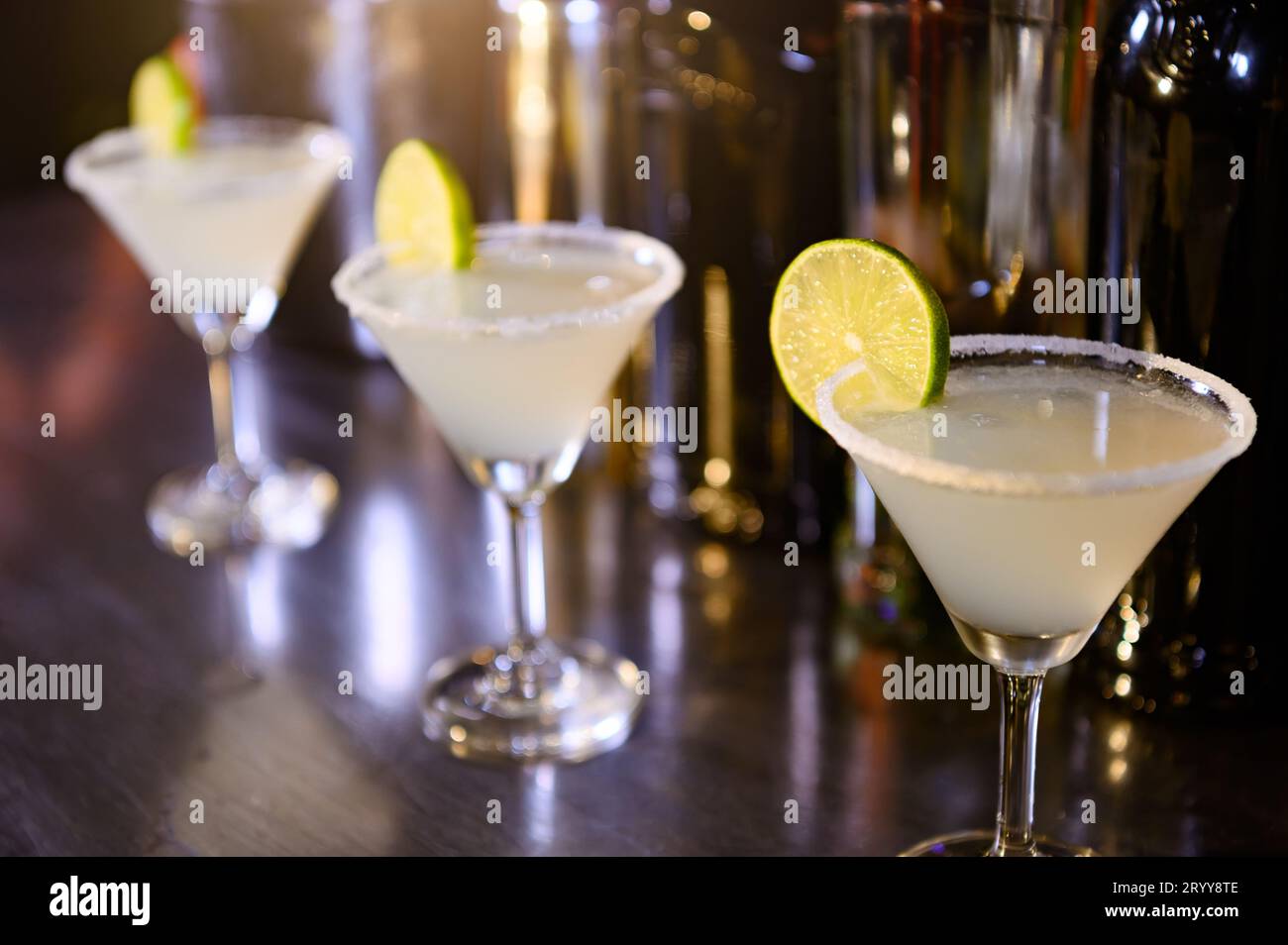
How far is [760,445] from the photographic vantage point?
137 centimetres

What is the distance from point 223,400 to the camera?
64.4 inches

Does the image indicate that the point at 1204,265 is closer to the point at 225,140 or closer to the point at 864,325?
the point at 864,325

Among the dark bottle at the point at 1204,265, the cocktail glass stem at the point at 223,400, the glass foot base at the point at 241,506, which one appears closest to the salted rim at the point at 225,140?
the cocktail glass stem at the point at 223,400

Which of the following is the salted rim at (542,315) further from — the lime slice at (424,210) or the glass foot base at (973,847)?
the glass foot base at (973,847)

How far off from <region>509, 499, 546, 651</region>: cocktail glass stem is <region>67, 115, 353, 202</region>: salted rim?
18.7 inches

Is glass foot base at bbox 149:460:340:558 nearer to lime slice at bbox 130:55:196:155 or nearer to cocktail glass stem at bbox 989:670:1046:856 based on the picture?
lime slice at bbox 130:55:196:155

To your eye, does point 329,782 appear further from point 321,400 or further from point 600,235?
point 321,400

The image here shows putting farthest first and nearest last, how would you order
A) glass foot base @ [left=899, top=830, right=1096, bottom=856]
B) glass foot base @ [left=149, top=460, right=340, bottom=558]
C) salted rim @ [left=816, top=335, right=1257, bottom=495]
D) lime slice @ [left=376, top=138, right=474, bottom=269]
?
glass foot base @ [left=149, top=460, right=340, bottom=558] → lime slice @ [left=376, top=138, right=474, bottom=269] → glass foot base @ [left=899, top=830, right=1096, bottom=856] → salted rim @ [left=816, top=335, right=1257, bottom=495]

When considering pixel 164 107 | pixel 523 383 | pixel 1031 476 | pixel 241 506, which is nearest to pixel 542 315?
pixel 523 383

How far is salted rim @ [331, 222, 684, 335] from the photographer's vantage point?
3.50 ft

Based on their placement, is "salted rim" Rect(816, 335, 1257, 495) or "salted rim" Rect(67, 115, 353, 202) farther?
"salted rim" Rect(67, 115, 353, 202)

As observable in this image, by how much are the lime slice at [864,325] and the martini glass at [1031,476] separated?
2 centimetres

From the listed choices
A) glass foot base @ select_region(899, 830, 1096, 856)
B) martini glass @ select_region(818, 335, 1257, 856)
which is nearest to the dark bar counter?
glass foot base @ select_region(899, 830, 1096, 856)

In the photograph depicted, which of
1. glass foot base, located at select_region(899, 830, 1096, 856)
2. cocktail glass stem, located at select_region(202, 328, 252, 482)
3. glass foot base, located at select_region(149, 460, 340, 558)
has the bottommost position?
glass foot base, located at select_region(899, 830, 1096, 856)
